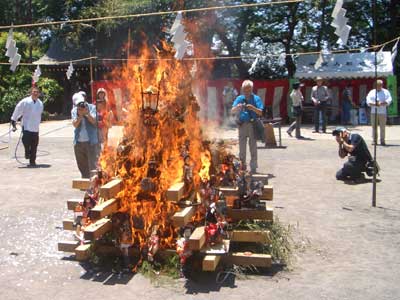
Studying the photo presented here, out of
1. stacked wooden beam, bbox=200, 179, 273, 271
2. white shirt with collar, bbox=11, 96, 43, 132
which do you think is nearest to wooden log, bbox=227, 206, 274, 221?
stacked wooden beam, bbox=200, 179, 273, 271

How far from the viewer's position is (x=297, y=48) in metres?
28.8

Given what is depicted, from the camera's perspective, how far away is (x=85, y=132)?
889cm

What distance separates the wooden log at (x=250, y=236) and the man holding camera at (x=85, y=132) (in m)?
4.29

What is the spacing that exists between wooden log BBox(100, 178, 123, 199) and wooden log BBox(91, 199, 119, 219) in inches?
2.9

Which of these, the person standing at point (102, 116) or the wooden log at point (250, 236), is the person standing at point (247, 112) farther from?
the wooden log at point (250, 236)

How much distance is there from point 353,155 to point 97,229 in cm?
615

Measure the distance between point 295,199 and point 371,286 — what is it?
3.60 metres

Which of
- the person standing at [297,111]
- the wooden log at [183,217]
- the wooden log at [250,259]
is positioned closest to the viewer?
the wooden log at [183,217]

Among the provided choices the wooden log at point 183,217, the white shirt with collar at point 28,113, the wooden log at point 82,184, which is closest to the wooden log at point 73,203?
the wooden log at point 82,184

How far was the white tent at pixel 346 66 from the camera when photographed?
22.2m

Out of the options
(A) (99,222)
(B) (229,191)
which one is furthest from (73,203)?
(B) (229,191)

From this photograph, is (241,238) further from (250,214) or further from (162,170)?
(162,170)

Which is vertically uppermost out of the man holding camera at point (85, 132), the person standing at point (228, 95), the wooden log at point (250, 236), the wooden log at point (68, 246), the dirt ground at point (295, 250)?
the person standing at point (228, 95)

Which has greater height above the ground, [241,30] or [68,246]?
[241,30]
